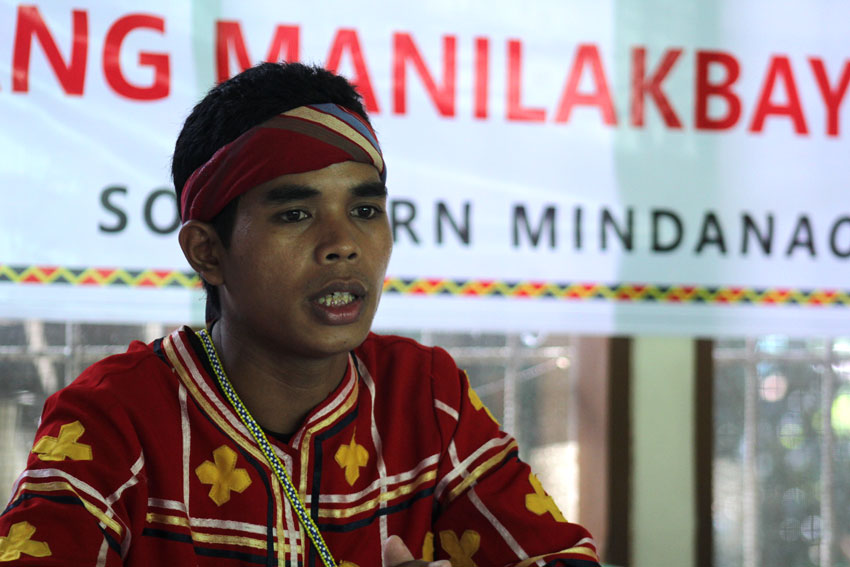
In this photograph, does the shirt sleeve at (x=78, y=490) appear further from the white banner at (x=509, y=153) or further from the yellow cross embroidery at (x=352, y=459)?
the white banner at (x=509, y=153)

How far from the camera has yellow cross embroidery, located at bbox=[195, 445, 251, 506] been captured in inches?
44.8

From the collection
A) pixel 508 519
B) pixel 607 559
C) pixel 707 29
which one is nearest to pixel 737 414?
pixel 607 559

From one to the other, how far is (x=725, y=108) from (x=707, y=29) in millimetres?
204

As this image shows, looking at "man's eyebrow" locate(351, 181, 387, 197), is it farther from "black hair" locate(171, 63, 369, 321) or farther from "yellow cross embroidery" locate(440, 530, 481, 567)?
"yellow cross embroidery" locate(440, 530, 481, 567)

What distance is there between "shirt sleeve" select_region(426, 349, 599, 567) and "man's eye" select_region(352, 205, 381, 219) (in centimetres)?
25

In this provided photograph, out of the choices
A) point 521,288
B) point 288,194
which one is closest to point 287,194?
point 288,194

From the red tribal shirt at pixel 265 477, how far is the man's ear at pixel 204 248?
9 cm

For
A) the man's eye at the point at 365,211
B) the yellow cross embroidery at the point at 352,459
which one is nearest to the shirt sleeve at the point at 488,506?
the yellow cross embroidery at the point at 352,459

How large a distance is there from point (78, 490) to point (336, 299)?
361mm

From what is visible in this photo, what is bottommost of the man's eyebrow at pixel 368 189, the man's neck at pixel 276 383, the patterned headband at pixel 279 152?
the man's neck at pixel 276 383

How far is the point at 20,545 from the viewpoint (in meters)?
0.99

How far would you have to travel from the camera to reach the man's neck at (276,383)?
124 cm

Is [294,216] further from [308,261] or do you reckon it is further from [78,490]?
[78,490]

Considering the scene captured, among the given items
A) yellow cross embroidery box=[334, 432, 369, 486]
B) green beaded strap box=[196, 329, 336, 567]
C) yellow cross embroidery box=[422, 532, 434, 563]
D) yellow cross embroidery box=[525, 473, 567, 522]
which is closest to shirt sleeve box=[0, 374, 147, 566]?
green beaded strap box=[196, 329, 336, 567]
